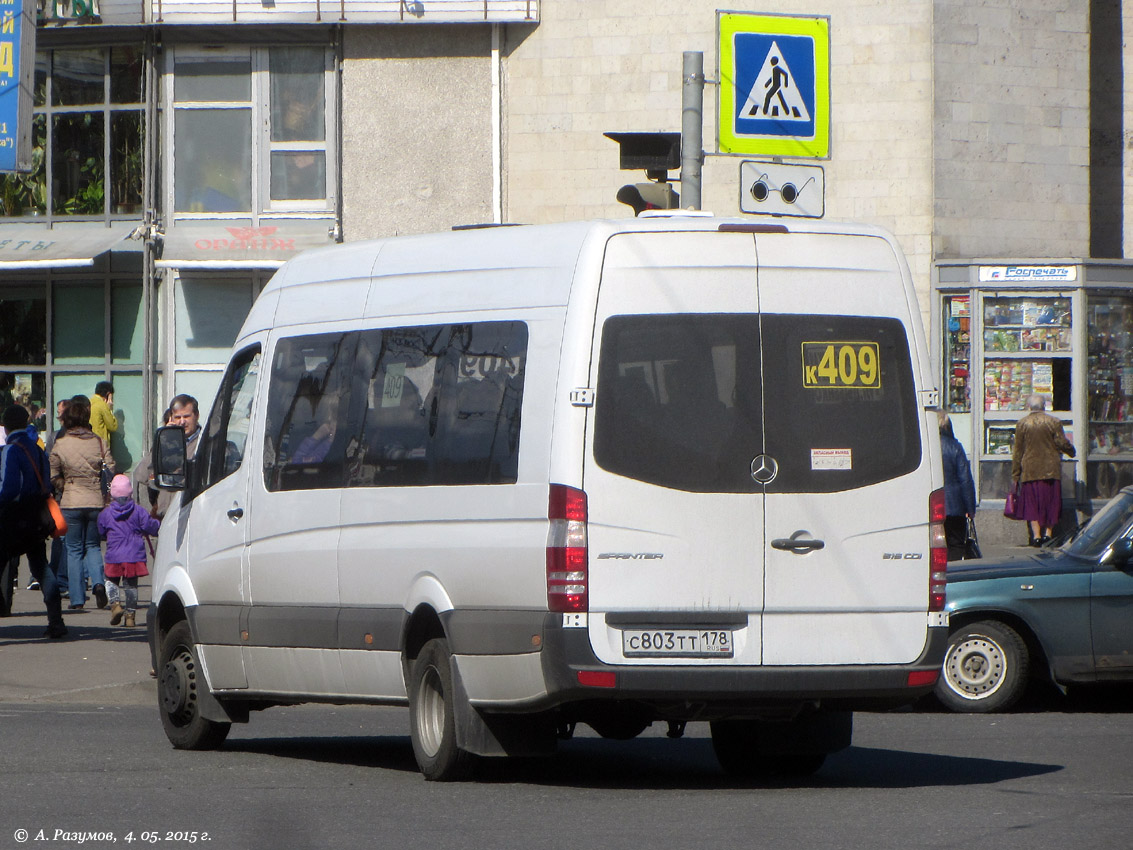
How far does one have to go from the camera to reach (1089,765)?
29.3ft

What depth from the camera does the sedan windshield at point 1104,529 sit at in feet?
37.8

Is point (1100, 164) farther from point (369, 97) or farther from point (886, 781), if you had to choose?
point (886, 781)

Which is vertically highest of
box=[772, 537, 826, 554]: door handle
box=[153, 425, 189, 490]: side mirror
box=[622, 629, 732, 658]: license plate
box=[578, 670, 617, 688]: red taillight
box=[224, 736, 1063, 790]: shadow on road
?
box=[153, 425, 189, 490]: side mirror

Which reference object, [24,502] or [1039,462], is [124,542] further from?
[1039,462]

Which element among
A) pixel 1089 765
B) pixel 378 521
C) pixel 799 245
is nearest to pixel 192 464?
pixel 378 521

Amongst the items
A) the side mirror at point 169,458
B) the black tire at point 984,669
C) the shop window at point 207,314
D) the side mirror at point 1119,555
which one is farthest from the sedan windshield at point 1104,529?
the shop window at point 207,314

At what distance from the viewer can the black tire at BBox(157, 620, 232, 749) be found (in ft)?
31.3

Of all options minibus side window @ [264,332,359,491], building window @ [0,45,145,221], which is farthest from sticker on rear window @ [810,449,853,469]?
building window @ [0,45,145,221]

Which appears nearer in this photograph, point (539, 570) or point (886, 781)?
point (539, 570)

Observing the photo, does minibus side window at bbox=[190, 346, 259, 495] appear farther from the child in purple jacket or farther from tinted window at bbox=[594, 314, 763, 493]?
the child in purple jacket

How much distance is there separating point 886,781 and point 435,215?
16.8 m

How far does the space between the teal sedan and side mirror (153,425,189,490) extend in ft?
14.9

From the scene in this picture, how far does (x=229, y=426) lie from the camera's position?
951 cm

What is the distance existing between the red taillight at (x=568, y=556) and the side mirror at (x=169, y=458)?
9.56 ft
